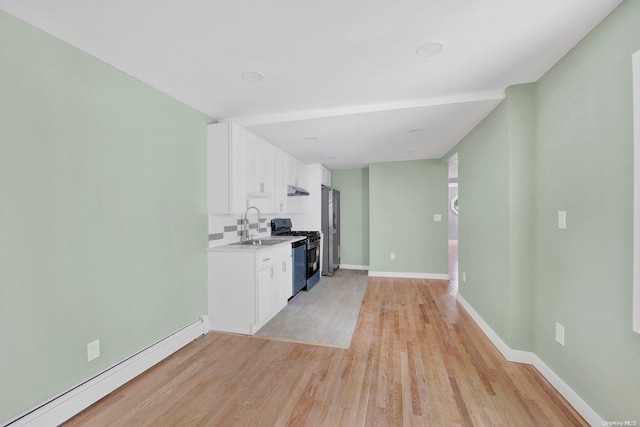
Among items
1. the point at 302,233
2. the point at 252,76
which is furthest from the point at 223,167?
the point at 302,233

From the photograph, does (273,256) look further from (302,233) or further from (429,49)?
(429,49)

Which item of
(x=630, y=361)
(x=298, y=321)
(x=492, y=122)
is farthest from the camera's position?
(x=298, y=321)

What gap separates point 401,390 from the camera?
6.21ft

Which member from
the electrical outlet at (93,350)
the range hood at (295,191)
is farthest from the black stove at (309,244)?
the electrical outlet at (93,350)

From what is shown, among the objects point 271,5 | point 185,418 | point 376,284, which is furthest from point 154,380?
point 376,284

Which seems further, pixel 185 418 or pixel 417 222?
pixel 417 222

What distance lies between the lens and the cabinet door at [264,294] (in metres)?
2.86

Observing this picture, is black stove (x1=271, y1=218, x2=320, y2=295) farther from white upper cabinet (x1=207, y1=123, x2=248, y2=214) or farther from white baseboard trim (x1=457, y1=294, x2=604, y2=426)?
white baseboard trim (x1=457, y1=294, x2=604, y2=426)

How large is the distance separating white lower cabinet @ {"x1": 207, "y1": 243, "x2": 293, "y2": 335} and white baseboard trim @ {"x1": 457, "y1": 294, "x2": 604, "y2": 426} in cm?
242

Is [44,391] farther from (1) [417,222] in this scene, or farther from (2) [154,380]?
(1) [417,222]

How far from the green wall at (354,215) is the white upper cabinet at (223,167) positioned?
3428 millimetres

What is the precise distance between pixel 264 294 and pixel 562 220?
9.17ft

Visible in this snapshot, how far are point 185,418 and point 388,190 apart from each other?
185 inches

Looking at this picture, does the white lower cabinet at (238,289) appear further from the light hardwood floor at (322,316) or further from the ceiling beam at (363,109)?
the ceiling beam at (363,109)
